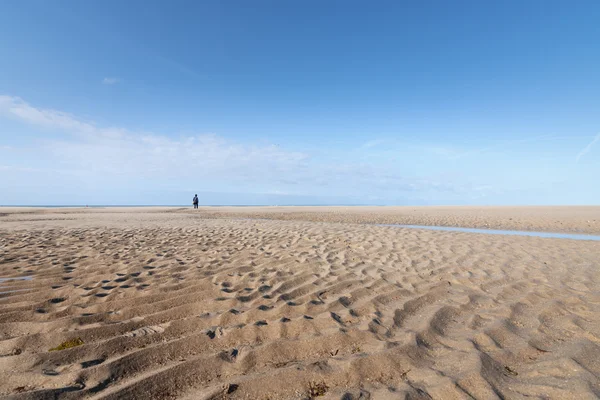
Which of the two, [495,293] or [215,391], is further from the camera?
[495,293]

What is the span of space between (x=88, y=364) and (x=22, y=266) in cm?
534

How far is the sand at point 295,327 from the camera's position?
253 cm

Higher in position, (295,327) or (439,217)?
(439,217)

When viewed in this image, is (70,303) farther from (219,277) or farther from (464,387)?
(464,387)

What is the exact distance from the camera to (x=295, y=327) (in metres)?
3.62

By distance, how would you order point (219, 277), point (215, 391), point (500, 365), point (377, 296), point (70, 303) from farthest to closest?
point (219, 277) → point (377, 296) → point (70, 303) → point (500, 365) → point (215, 391)

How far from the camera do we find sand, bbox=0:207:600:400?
2.53 metres

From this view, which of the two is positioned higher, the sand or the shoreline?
the shoreline

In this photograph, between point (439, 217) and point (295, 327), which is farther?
point (439, 217)

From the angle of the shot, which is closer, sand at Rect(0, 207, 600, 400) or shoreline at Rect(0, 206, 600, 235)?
sand at Rect(0, 207, 600, 400)

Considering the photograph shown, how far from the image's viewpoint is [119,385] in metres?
2.44

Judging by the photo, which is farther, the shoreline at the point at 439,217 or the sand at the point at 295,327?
the shoreline at the point at 439,217

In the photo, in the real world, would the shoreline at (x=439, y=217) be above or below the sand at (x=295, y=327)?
above

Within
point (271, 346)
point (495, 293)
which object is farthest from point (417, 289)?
point (271, 346)
